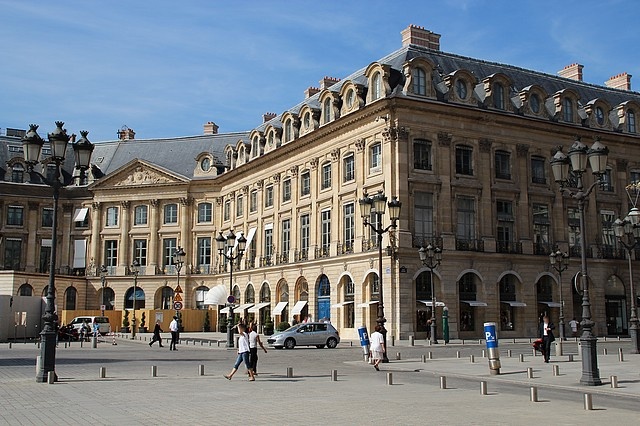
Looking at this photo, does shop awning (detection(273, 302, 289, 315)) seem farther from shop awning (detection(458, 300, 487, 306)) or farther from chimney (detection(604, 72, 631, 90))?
chimney (detection(604, 72, 631, 90))

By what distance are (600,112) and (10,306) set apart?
41327mm

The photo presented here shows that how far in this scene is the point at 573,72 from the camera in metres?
59.3

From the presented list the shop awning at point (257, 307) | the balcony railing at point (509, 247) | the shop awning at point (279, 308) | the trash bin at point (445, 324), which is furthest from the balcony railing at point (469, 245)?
the shop awning at point (257, 307)

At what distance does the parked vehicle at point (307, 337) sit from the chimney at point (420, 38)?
20714 mm

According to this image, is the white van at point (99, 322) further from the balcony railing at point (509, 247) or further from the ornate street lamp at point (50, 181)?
the ornate street lamp at point (50, 181)

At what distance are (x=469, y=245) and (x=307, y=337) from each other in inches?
486

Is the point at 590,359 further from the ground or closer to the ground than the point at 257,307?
closer to the ground

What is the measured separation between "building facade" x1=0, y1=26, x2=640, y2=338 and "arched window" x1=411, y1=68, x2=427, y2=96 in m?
0.09

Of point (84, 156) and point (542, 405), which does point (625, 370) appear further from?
point (84, 156)

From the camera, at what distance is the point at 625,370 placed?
856 inches

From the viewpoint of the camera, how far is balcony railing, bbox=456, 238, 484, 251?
144 ft

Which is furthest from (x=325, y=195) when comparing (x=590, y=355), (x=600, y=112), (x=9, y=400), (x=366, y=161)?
(x=9, y=400)

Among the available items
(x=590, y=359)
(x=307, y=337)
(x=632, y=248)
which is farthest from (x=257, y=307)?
(x=590, y=359)

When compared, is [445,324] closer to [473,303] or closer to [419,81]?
[473,303]
